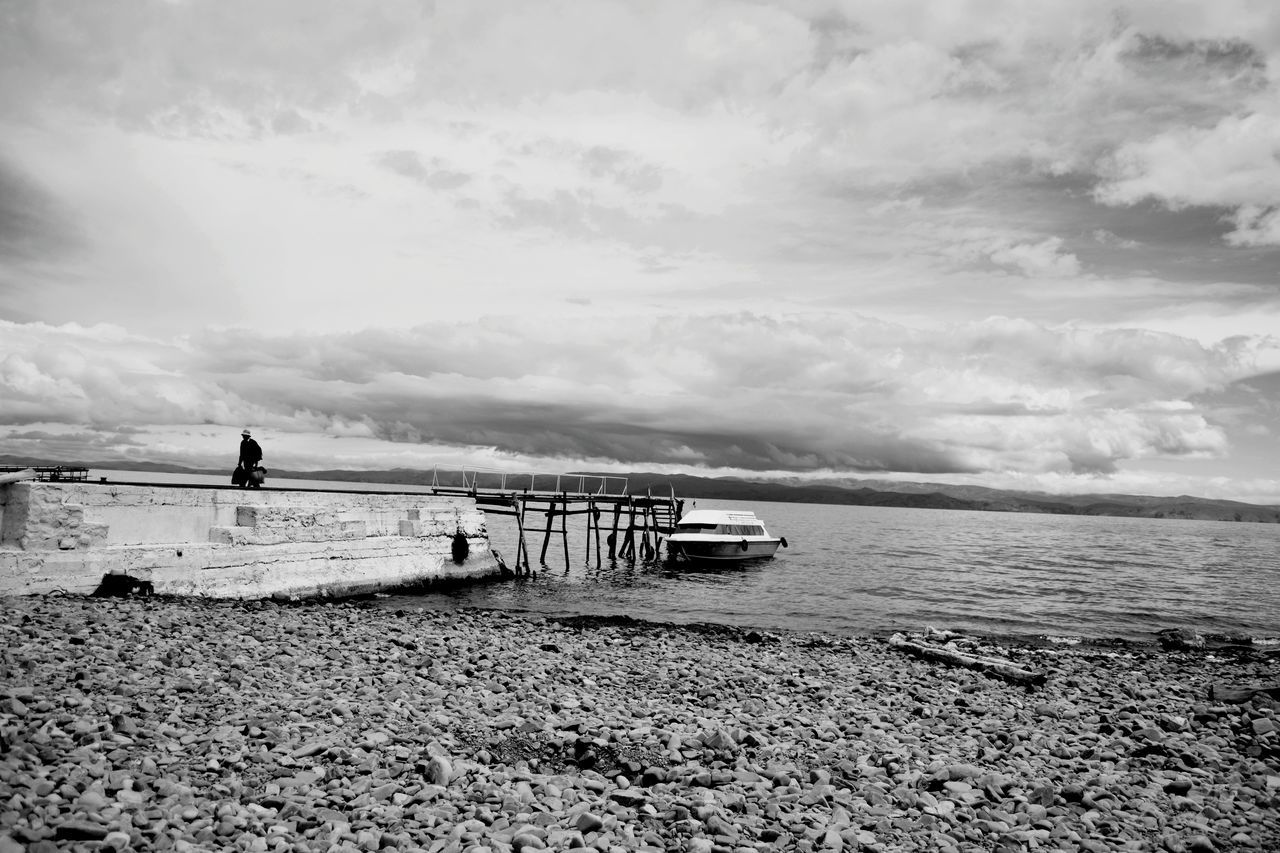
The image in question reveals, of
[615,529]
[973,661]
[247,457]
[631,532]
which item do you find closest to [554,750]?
[973,661]

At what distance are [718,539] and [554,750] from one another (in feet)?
127

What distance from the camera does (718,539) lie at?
153 ft

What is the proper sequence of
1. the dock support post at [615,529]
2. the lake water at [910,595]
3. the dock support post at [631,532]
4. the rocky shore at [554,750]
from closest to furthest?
1. the rocky shore at [554,750]
2. the lake water at [910,595]
3. the dock support post at [615,529]
4. the dock support post at [631,532]

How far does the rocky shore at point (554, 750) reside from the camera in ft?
20.5

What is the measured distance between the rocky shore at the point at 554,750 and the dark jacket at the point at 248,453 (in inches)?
382


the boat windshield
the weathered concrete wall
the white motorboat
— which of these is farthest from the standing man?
the boat windshield

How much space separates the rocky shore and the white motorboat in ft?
106

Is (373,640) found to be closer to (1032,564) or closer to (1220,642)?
(1220,642)

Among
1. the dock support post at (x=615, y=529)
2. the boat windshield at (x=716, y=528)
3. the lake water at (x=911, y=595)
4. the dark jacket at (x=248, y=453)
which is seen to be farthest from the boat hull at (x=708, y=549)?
the dark jacket at (x=248, y=453)

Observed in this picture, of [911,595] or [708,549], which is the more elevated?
[708,549]

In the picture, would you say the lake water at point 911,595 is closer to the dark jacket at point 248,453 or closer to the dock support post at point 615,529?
the dock support post at point 615,529

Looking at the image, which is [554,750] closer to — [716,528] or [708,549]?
[708,549]

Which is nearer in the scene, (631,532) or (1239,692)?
(1239,692)

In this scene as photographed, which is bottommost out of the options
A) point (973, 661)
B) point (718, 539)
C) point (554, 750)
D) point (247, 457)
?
point (718, 539)
